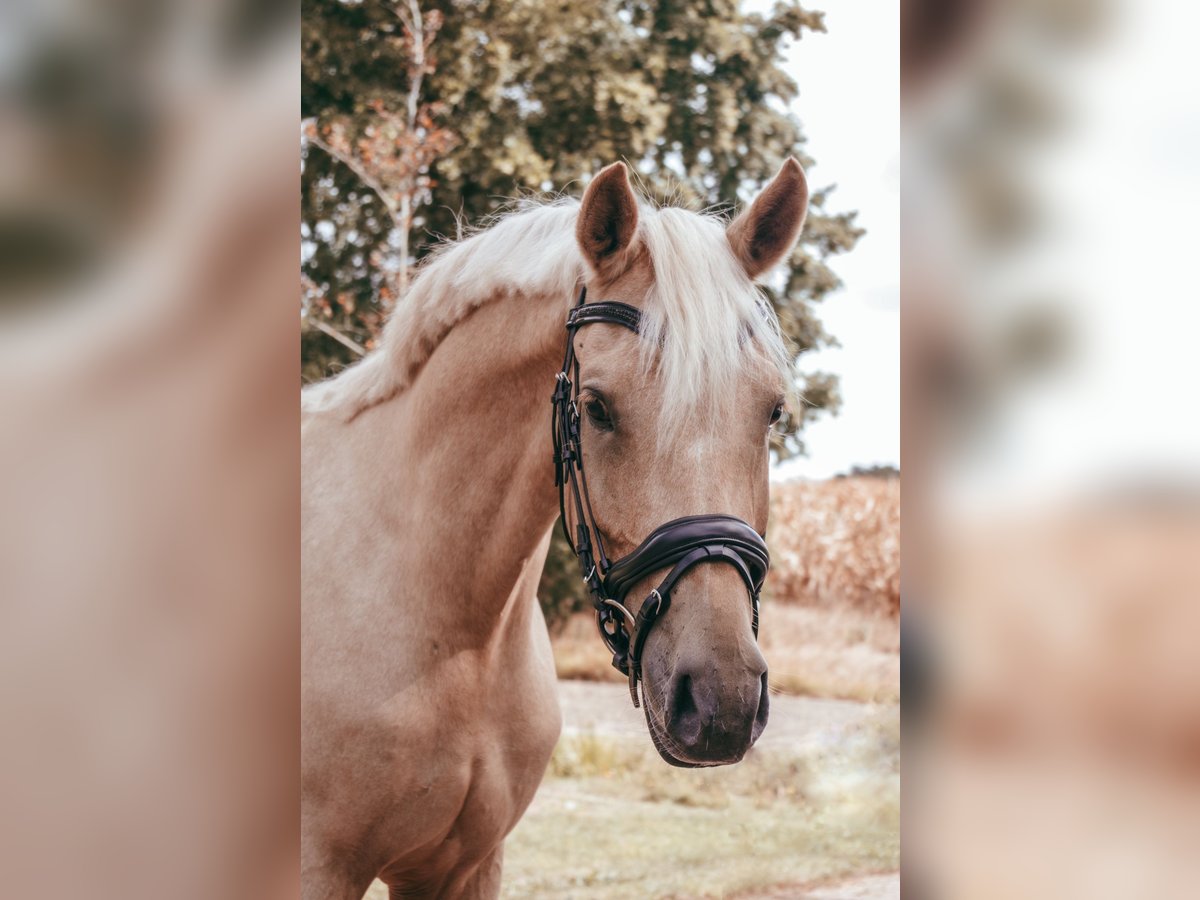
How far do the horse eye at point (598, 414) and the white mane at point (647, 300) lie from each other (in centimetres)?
10

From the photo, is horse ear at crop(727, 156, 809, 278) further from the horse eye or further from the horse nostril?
the horse nostril

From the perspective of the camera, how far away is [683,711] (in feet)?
4.60

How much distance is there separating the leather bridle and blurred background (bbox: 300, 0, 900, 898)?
3.73 m

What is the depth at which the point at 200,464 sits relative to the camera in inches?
22.5

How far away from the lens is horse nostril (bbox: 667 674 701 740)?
1382mm

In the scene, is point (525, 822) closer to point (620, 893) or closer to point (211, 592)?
point (620, 893)

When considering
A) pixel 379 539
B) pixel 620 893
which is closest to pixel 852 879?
pixel 620 893

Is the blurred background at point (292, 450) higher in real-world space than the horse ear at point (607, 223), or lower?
lower

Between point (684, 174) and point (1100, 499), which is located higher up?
point (684, 174)

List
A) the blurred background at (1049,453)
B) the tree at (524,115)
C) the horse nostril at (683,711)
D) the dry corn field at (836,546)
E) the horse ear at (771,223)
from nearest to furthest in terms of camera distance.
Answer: the blurred background at (1049,453) → the horse nostril at (683,711) → the horse ear at (771,223) → the tree at (524,115) → the dry corn field at (836,546)

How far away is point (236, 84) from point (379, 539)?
140cm

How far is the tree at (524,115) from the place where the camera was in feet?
18.2

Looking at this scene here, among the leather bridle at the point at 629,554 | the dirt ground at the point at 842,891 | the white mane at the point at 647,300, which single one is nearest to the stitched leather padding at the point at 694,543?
the leather bridle at the point at 629,554

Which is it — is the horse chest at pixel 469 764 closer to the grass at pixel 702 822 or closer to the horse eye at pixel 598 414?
the horse eye at pixel 598 414
